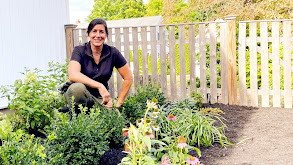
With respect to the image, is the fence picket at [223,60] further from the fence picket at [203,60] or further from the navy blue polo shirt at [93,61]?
the navy blue polo shirt at [93,61]

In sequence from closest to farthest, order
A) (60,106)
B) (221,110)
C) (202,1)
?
(60,106), (221,110), (202,1)

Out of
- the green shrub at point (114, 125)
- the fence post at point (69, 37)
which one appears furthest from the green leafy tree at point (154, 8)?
the green shrub at point (114, 125)

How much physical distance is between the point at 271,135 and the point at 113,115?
194cm

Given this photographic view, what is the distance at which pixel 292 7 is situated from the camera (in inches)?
370

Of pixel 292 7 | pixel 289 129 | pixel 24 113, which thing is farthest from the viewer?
pixel 292 7

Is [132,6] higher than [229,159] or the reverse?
higher

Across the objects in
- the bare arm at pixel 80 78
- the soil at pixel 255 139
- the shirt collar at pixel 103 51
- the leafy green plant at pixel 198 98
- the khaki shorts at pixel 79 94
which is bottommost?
the soil at pixel 255 139

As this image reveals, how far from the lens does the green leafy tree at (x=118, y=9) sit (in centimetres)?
3688

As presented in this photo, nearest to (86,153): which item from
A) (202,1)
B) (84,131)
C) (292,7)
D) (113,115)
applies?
(84,131)

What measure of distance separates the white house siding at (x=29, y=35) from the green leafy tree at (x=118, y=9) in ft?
99.3

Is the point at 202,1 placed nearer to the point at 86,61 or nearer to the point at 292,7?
the point at 292,7

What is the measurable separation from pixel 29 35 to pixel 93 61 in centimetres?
216

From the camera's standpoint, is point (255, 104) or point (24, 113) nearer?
point (24, 113)

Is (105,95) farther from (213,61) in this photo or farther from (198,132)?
(213,61)
